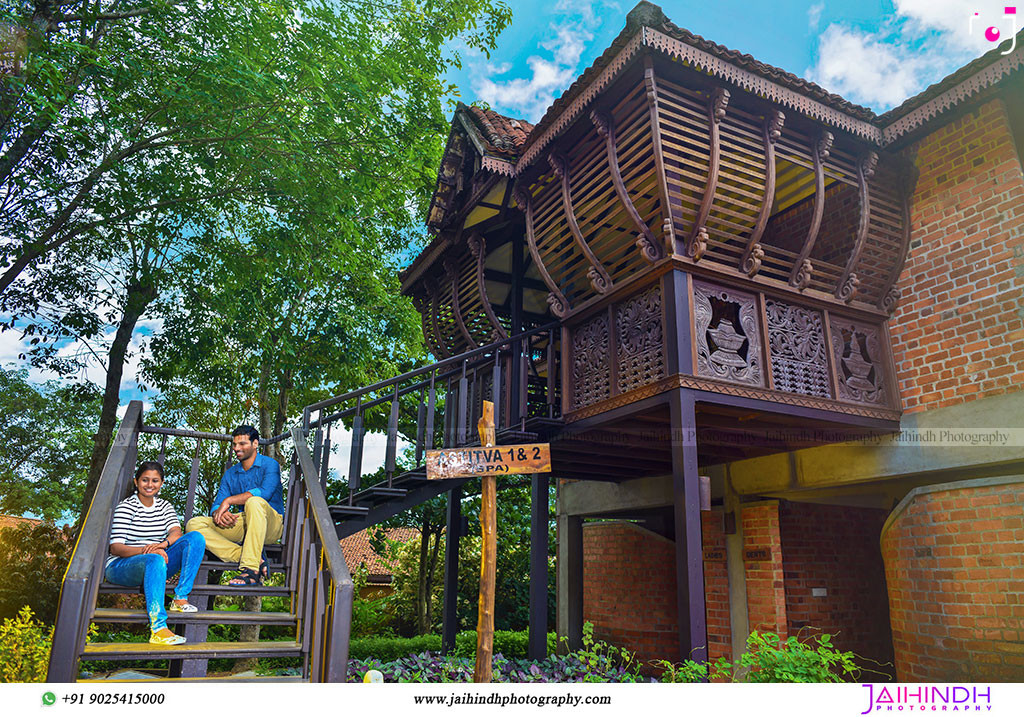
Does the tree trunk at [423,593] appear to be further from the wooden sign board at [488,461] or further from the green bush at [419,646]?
the wooden sign board at [488,461]

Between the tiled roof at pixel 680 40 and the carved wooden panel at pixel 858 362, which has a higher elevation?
the tiled roof at pixel 680 40

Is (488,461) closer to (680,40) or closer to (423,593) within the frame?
(680,40)

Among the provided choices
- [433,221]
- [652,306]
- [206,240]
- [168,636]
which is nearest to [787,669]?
[652,306]

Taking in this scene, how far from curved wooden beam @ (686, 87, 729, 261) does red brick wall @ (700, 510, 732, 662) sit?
3643 millimetres

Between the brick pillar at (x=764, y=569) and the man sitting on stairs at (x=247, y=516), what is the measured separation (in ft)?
17.0

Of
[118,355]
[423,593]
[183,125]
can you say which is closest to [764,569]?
[183,125]

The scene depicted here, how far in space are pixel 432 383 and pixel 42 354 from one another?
8281mm

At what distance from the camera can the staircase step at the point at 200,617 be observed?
4.00m

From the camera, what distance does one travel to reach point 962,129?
6645 mm

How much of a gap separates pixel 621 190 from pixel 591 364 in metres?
1.81

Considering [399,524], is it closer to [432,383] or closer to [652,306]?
[432,383]

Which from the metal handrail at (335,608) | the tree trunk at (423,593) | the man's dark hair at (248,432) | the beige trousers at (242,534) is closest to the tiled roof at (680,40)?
the man's dark hair at (248,432)

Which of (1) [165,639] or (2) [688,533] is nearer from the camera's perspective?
(1) [165,639]

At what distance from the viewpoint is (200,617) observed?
13.8 ft
